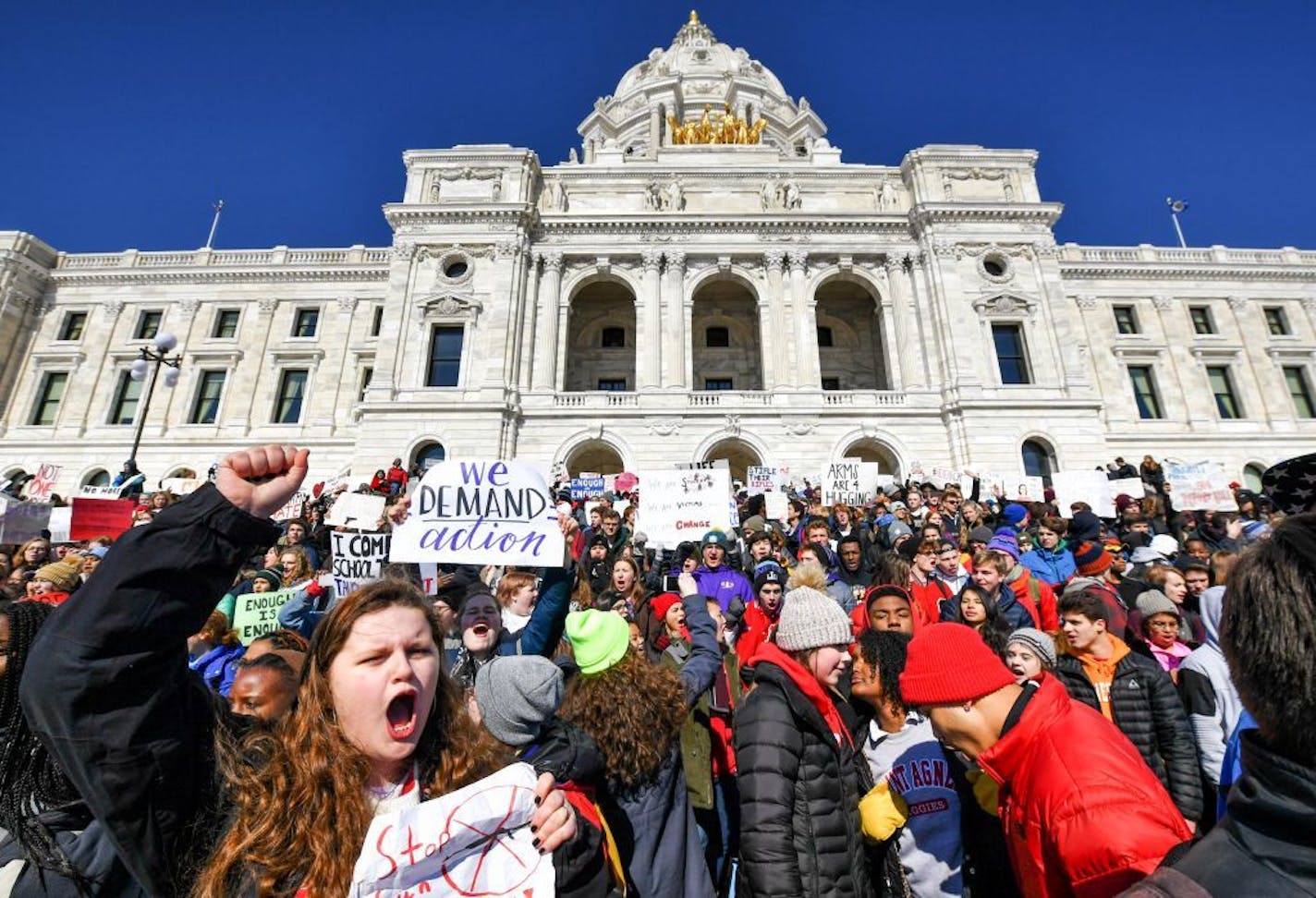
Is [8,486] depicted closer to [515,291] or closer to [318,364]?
[318,364]

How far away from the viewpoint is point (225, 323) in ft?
102

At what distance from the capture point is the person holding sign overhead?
133cm

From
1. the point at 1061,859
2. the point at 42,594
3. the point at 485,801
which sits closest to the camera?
the point at 485,801

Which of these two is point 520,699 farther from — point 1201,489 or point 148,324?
point 148,324

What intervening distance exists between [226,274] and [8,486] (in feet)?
43.4

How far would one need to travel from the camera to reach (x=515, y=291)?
2466cm

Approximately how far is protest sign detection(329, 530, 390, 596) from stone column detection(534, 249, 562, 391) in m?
17.5

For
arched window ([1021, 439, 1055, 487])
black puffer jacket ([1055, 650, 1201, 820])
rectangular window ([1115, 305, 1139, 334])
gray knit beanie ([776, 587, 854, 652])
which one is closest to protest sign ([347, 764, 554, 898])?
gray knit beanie ([776, 587, 854, 652])

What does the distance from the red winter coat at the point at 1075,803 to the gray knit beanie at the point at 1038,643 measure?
1457 millimetres

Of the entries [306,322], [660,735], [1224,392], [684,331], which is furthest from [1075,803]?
[1224,392]

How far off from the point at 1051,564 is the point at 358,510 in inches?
415

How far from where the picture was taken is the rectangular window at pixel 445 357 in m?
24.0

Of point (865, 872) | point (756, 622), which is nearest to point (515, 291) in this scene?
point (756, 622)

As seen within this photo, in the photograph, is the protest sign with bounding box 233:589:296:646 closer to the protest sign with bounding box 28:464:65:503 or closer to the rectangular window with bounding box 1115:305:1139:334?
the protest sign with bounding box 28:464:65:503
